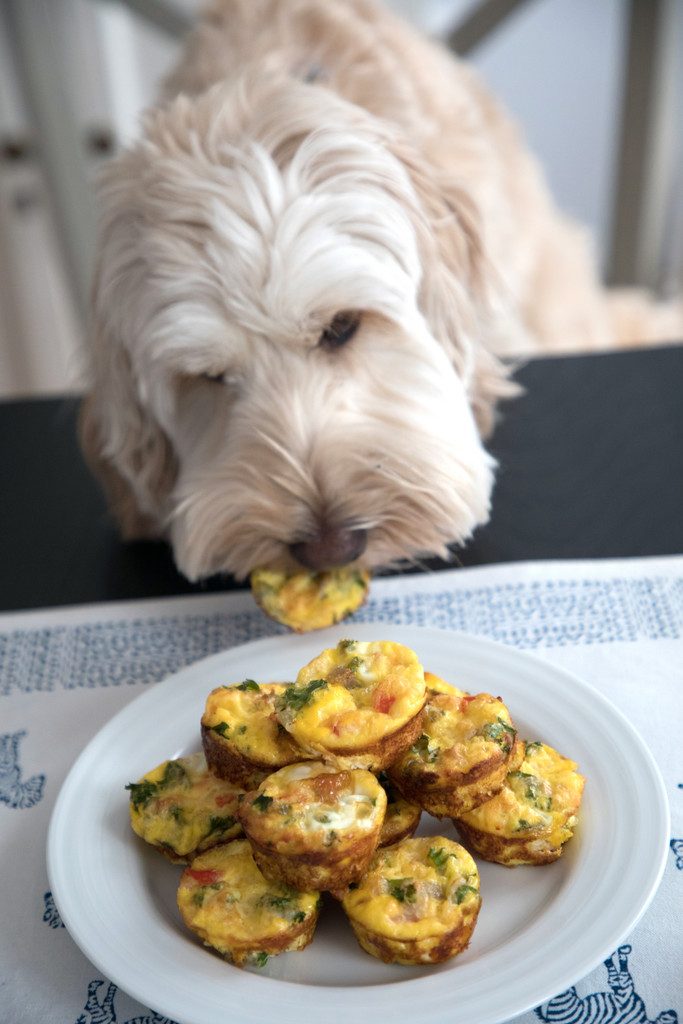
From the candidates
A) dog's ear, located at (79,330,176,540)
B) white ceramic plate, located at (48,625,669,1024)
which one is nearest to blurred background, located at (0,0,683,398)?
dog's ear, located at (79,330,176,540)

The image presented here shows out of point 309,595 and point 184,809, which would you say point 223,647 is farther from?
point 184,809

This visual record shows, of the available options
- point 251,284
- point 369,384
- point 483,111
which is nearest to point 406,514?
point 369,384

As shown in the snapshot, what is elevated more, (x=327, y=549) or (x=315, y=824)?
(x=315, y=824)

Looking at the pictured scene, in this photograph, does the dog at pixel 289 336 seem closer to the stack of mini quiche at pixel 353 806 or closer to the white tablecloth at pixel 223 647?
the white tablecloth at pixel 223 647

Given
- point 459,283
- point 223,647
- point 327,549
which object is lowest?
point 223,647

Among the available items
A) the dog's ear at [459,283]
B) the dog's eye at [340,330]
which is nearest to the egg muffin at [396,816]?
the dog's eye at [340,330]

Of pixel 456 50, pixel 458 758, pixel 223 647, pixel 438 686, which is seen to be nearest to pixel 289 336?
pixel 223 647

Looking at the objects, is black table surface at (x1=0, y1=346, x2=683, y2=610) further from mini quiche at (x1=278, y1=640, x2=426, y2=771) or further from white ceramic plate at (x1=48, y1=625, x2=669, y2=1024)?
mini quiche at (x1=278, y1=640, x2=426, y2=771)
